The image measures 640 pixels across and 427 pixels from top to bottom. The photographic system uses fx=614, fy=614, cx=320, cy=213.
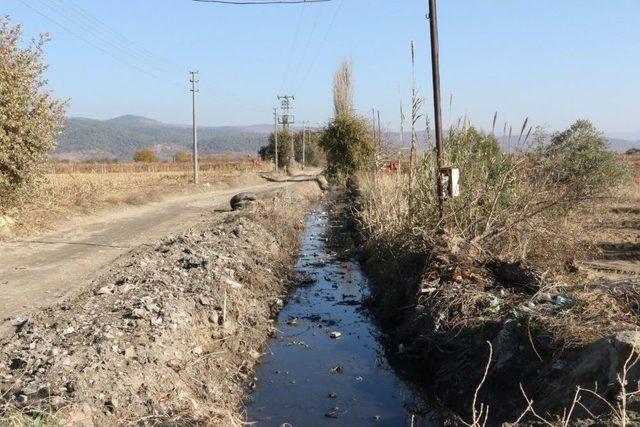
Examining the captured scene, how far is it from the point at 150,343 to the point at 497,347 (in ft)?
12.0

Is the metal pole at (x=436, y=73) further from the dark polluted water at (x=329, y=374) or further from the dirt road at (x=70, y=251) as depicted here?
the dirt road at (x=70, y=251)

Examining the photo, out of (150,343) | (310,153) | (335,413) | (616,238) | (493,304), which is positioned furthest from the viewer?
(310,153)

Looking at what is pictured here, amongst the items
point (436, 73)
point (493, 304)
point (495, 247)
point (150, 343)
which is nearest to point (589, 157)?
point (436, 73)

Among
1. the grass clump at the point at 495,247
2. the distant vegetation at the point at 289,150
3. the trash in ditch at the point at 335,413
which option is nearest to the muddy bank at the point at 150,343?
the trash in ditch at the point at 335,413

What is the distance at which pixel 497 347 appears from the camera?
6.40 m

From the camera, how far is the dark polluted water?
664 cm

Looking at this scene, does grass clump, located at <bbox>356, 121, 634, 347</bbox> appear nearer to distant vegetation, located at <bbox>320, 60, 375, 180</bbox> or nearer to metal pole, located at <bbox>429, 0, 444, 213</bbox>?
metal pole, located at <bbox>429, 0, 444, 213</bbox>

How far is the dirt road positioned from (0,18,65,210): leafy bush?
1.36m

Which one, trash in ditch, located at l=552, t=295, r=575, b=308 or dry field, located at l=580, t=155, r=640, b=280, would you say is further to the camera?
dry field, located at l=580, t=155, r=640, b=280

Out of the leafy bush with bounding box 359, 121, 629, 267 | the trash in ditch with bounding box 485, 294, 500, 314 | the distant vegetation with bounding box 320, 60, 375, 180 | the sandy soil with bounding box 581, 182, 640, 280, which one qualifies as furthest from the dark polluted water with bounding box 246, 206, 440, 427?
the distant vegetation with bounding box 320, 60, 375, 180

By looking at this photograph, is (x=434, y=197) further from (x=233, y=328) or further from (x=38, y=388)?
(x=38, y=388)

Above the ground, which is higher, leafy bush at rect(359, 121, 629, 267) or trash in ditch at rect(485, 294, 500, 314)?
leafy bush at rect(359, 121, 629, 267)

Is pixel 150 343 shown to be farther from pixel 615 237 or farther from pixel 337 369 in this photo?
pixel 615 237

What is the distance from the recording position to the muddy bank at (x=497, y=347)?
4965 millimetres
